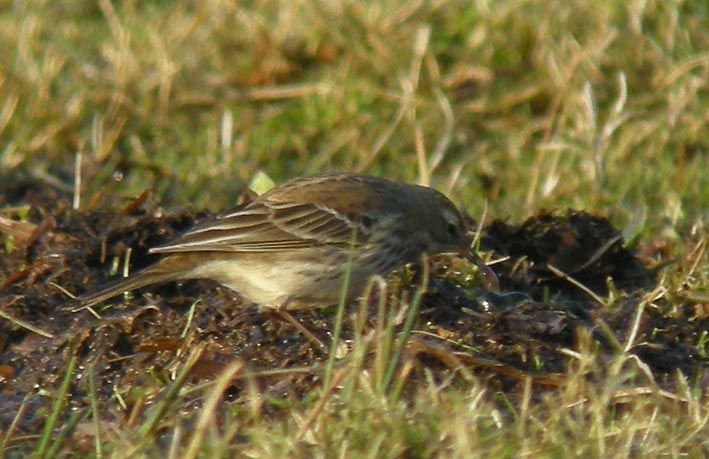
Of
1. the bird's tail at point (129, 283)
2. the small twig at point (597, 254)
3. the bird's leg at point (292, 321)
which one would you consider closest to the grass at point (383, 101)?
the small twig at point (597, 254)

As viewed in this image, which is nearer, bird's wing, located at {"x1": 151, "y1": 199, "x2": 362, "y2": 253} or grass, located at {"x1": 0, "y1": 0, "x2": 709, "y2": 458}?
bird's wing, located at {"x1": 151, "y1": 199, "x2": 362, "y2": 253}

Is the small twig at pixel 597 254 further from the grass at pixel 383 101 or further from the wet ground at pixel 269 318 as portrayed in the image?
the grass at pixel 383 101

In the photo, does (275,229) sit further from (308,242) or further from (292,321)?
(292,321)

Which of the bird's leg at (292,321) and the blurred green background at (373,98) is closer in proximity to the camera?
the bird's leg at (292,321)

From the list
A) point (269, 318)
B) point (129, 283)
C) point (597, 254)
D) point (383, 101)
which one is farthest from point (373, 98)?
point (269, 318)

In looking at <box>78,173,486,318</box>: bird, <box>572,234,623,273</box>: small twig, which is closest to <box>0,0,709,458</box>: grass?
<box>572,234,623,273</box>: small twig

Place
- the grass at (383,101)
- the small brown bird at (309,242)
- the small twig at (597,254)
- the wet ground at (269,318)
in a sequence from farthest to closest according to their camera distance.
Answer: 1. the grass at (383,101)
2. the small twig at (597,254)
3. the small brown bird at (309,242)
4. the wet ground at (269,318)

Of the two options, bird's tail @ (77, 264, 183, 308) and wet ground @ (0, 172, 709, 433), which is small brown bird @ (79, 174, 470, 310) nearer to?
bird's tail @ (77, 264, 183, 308)

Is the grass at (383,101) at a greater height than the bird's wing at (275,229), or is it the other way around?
the bird's wing at (275,229)
